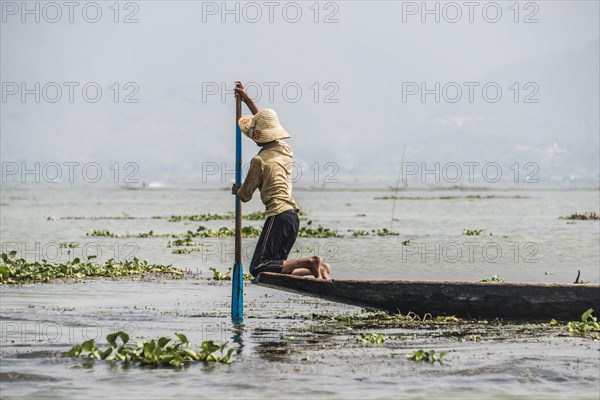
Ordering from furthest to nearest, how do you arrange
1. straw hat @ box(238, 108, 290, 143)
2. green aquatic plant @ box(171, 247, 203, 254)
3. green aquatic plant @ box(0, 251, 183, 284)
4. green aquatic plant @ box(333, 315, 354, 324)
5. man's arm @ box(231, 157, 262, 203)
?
green aquatic plant @ box(171, 247, 203, 254) → green aquatic plant @ box(0, 251, 183, 284) → green aquatic plant @ box(333, 315, 354, 324) → straw hat @ box(238, 108, 290, 143) → man's arm @ box(231, 157, 262, 203)

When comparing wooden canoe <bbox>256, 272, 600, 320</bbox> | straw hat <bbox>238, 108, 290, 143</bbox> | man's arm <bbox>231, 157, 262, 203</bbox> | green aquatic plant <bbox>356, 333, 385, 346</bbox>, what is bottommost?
green aquatic plant <bbox>356, 333, 385, 346</bbox>

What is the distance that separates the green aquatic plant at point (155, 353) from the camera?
991 cm

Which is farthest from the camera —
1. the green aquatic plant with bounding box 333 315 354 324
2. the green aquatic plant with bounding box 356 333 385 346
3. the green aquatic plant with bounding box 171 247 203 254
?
the green aquatic plant with bounding box 171 247 203 254

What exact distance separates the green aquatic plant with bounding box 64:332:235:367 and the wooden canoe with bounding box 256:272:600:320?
2.30 meters

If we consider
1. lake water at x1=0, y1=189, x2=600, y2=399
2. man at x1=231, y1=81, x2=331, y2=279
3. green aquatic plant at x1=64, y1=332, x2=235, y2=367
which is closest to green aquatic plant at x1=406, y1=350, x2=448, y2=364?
lake water at x1=0, y1=189, x2=600, y2=399

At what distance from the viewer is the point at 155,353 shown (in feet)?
32.4

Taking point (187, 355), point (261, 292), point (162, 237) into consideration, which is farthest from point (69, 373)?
point (162, 237)

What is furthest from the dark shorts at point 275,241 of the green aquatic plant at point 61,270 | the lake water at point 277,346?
the green aquatic plant at point 61,270

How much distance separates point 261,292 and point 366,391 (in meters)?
8.25

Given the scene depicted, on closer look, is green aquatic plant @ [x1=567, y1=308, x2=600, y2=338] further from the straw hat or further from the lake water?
the straw hat

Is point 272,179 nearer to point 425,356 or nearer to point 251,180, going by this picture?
point 251,180

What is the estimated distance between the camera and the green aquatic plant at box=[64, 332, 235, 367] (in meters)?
9.91

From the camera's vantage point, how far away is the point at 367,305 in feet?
41.5

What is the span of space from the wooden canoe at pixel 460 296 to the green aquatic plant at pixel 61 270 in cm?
699
